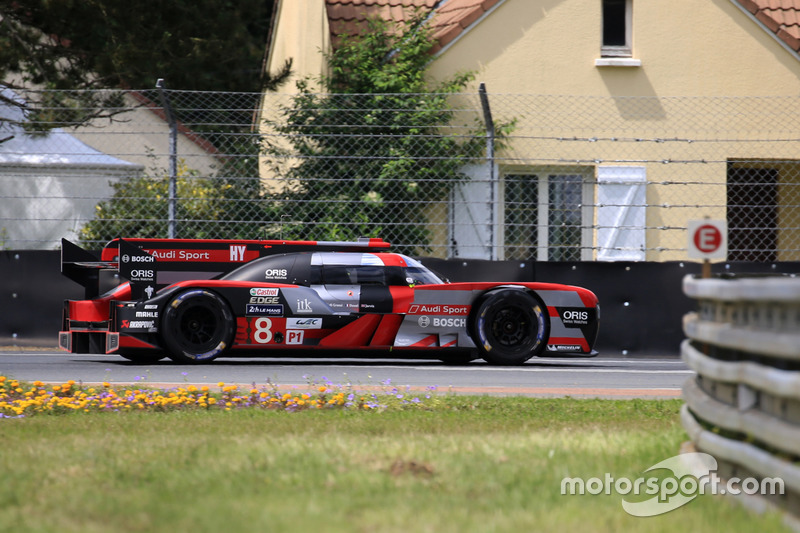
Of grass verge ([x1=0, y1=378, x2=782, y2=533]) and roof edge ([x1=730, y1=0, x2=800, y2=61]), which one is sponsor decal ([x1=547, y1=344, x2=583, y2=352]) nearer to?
grass verge ([x1=0, y1=378, x2=782, y2=533])

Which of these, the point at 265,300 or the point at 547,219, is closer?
the point at 265,300

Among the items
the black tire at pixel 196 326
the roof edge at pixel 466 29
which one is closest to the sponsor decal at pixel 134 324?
the black tire at pixel 196 326

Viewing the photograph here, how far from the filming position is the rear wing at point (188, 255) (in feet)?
34.2

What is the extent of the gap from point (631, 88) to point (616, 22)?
126 cm

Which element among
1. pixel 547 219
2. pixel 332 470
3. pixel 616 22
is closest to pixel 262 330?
pixel 547 219

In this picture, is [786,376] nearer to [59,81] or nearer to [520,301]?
[520,301]

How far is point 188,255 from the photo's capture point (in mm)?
10570

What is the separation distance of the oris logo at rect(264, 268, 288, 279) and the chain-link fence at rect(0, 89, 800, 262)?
88.1 inches

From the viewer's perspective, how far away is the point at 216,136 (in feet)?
42.1

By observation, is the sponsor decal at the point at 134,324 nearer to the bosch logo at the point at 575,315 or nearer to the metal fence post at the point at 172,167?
the metal fence post at the point at 172,167

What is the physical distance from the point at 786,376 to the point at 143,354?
844cm

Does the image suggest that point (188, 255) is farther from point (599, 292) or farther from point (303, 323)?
point (599, 292)

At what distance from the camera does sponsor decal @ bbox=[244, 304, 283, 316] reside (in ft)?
32.5

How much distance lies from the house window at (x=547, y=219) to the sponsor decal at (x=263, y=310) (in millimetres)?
4117
